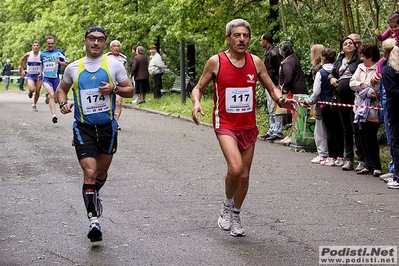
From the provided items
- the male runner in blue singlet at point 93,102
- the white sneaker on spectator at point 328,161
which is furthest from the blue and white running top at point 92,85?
the white sneaker on spectator at point 328,161

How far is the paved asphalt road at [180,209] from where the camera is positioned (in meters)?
7.52

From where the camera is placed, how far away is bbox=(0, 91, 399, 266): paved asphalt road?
7520 millimetres

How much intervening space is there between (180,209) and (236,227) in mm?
1472

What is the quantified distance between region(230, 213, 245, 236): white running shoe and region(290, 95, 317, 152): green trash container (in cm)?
707

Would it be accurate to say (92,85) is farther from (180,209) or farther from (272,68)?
(272,68)

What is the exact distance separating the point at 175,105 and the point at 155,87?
4.01 m

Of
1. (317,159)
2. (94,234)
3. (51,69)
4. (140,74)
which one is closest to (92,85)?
(94,234)

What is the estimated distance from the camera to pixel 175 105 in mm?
25969

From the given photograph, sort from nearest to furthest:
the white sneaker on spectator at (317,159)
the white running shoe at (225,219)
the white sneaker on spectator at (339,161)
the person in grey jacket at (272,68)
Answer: the white running shoe at (225,219) → the white sneaker on spectator at (339,161) → the white sneaker on spectator at (317,159) → the person in grey jacket at (272,68)

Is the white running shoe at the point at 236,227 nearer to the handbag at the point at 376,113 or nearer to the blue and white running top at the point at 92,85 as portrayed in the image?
the blue and white running top at the point at 92,85

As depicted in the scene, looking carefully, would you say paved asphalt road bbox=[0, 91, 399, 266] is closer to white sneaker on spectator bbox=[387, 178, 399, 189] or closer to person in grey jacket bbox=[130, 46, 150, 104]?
white sneaker on spectator bbox=[387, 178, 399, 189]

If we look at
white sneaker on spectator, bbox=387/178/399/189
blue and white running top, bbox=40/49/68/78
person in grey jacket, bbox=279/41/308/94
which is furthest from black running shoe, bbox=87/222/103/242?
blue and white running top, bbox=40/49/68/78

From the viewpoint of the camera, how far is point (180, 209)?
964 cm

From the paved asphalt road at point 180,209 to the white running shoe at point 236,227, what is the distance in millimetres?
115
